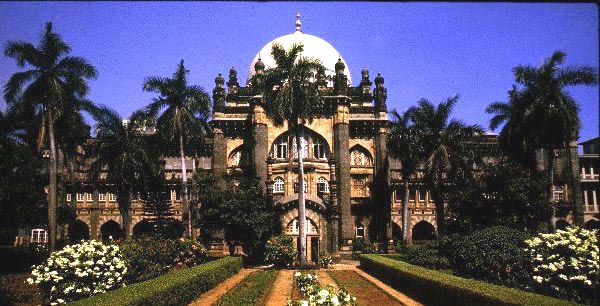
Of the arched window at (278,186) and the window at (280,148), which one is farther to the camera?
the window at (280,148)

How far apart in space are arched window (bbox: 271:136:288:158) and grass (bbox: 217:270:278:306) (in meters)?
21.0

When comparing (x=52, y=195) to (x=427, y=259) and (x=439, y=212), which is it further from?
(x=439, y=212)

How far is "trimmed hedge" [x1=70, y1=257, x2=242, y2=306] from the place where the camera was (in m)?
14.0

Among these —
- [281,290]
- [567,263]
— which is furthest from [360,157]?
[567,263]

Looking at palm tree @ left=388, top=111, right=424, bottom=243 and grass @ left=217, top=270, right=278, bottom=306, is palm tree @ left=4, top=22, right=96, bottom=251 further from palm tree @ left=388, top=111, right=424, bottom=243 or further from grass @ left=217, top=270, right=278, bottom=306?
palm tree @ left=388, top=111, right=424, bottom=243

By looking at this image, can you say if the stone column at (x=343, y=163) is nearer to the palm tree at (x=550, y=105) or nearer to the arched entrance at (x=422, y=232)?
the arched entrance at (x=422, y=232)

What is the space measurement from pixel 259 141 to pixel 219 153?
5.08 meters

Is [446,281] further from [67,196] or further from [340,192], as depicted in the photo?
[67,196]

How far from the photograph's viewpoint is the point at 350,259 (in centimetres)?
4422

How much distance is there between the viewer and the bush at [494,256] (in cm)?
2250

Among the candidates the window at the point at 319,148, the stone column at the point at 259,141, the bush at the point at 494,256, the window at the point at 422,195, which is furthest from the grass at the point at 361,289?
the window at the point at 422,195

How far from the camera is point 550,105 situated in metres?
33.3

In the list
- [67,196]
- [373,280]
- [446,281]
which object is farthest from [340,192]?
[67,196]

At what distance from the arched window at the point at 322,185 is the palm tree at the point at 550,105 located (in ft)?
63.1
